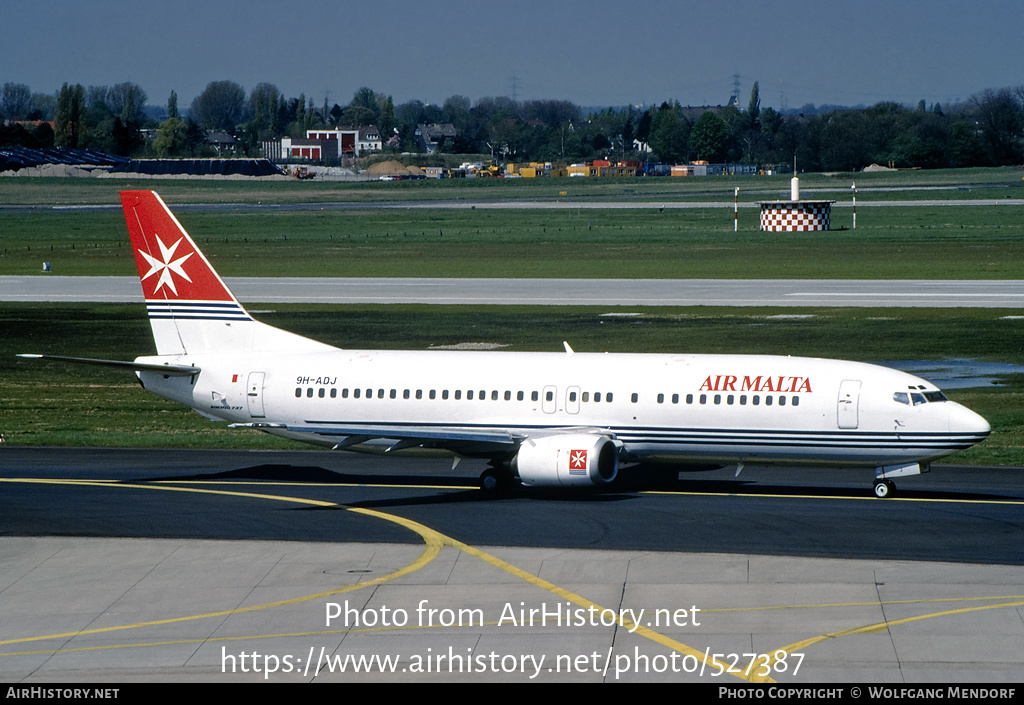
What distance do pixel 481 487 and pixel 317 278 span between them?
61.8 m

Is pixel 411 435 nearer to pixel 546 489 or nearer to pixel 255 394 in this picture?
pixel 546 489

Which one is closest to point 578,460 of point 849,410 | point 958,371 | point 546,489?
point 546,489

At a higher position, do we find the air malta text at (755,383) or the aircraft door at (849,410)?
the air malta text at (755,383)

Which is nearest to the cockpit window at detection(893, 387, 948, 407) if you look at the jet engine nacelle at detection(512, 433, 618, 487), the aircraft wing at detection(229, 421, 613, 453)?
the jet engine nacelle at detection(512, 433, 618, 487)

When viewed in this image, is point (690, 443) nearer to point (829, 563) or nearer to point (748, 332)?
point (829, 563)

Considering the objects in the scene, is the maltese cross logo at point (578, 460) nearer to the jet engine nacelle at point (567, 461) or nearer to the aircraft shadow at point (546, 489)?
the jet engine nacelle at point (567, 461)

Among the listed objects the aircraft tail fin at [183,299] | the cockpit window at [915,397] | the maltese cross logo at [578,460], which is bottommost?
the maltese cross logo at [578,460]

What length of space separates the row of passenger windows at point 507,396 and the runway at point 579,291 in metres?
42.0

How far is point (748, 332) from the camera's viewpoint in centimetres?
6600

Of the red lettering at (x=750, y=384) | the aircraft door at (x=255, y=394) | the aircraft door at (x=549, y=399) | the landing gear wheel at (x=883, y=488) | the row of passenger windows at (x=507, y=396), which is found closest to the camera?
the row of passenger windows at (x=507, y=396)

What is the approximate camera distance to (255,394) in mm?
37656

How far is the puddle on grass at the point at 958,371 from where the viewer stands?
171ft

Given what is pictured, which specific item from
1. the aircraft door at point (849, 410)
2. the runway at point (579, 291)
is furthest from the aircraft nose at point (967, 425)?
the runway at point (579, 291)

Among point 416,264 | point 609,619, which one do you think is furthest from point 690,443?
point 416,264
